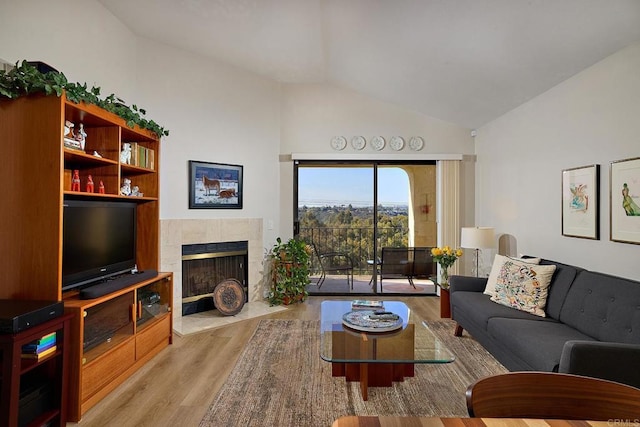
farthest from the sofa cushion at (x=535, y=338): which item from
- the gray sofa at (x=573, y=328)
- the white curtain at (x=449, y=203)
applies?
the white curtain at (x=449, y=203)

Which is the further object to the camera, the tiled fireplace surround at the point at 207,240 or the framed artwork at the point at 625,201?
the tiled fireplace surround at the point at 207,240

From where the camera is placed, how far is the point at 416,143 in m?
5.51

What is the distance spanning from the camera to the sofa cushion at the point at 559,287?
2934 millimetres

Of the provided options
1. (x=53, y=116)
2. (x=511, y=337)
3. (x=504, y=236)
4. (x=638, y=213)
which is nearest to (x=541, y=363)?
(x=511, y=337)

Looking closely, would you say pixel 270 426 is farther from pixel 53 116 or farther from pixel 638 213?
pixel 638 213

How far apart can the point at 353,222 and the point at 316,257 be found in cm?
82

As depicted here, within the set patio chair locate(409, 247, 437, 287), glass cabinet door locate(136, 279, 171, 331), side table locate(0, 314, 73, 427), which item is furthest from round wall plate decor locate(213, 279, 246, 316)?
patio chair locate(409, 247, 437, 287)

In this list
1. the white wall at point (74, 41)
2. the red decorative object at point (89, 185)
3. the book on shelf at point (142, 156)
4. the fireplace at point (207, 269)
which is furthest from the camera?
the fireplace at point (207, 269)

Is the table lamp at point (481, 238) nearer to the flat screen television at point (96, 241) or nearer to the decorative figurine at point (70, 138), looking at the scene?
the flat screen television at point (96, 241)

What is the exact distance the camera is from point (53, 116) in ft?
7.25

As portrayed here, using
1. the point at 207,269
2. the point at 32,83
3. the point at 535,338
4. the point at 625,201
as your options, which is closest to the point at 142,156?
the point at 32,83

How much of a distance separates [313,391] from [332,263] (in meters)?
3.24

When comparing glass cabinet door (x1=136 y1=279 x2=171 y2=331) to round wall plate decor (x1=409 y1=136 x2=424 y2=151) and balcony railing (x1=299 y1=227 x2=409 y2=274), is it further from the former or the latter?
round wall plate decor (x1=409 y1=136 x2=424 y2=151)

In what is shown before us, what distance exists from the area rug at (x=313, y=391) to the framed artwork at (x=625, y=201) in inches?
56.1
